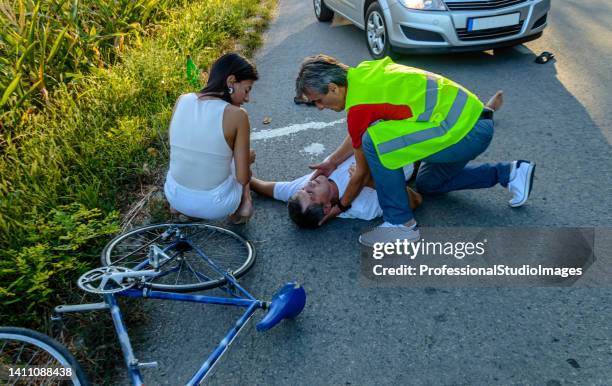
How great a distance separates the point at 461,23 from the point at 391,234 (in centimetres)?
335

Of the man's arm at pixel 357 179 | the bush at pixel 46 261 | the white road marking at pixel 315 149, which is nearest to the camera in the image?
the bush at pixel 46 261

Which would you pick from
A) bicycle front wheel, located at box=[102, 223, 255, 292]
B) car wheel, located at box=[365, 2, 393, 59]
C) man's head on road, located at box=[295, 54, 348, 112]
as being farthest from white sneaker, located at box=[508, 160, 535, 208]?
car wheel, located at box=[365, 2, 393, 59]

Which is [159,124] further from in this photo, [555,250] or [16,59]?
[555,250]

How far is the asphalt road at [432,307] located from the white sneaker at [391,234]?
0.35 ft

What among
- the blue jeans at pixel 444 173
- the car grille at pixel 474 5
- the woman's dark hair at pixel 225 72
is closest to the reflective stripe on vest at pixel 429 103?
the blue jeans at pixel 444 173

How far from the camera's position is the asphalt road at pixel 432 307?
2.64m

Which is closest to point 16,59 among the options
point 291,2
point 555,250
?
point 555,250

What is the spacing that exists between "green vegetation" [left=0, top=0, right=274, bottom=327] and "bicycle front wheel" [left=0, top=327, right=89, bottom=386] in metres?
0.47

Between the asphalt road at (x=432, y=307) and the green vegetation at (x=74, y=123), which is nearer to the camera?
the asphalt road at (x=432, y=307)

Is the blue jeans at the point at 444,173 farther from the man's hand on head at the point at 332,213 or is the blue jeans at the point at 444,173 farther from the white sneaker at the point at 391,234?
the man's hand on head at the point at 332,213

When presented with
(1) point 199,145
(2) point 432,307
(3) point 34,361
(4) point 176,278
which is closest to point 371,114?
(1) point 199,145

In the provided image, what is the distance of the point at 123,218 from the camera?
3939 millimetres

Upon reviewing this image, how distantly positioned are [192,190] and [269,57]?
424 cm

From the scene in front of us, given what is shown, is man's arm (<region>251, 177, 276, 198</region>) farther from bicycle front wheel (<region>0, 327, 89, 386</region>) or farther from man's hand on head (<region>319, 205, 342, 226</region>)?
bicycle front wheel (<region>0, 327, 89, 386</region>)
